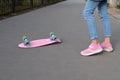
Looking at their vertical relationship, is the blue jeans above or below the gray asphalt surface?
above

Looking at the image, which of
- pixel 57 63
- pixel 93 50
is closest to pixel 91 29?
pixel 93 50

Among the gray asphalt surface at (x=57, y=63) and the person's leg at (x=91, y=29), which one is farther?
the person's leg at (x=91, y=29)

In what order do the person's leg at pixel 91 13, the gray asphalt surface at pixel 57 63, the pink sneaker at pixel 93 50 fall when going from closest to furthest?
1. the gray asphalt surface at pixel 57 63
2. the pink sneaker at pixel 93 50
3. the person's leg at pixel 91 13

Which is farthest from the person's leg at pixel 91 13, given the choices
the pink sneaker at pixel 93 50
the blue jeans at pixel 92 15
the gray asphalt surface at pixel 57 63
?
the gray asphalt surface at pixel 57 63

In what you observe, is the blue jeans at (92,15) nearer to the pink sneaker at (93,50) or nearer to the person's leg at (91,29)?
the person's leg at (91,29)

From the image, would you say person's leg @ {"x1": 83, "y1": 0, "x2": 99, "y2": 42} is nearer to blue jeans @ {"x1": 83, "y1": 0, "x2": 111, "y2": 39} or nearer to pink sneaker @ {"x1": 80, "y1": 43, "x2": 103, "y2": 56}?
blue jeans @ {"x1": 83, "y1": 0, "x2": 111, "y2": 39}

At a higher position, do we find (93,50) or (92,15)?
(92,15)

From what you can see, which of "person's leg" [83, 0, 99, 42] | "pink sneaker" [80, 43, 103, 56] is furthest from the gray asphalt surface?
"person's leg" [83, 0, 99, 42]

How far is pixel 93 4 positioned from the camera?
213 inches

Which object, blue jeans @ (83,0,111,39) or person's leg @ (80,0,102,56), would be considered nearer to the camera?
person's leg @ (80,0,102,56)

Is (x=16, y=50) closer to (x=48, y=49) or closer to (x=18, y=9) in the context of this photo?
(x=48, y=49)

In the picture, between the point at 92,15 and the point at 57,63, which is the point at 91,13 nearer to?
the point at 92,15

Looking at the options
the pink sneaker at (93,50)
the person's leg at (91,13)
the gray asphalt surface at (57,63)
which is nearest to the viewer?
the gray asphalt surface at (57,63)

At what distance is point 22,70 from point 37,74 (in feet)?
1.00
